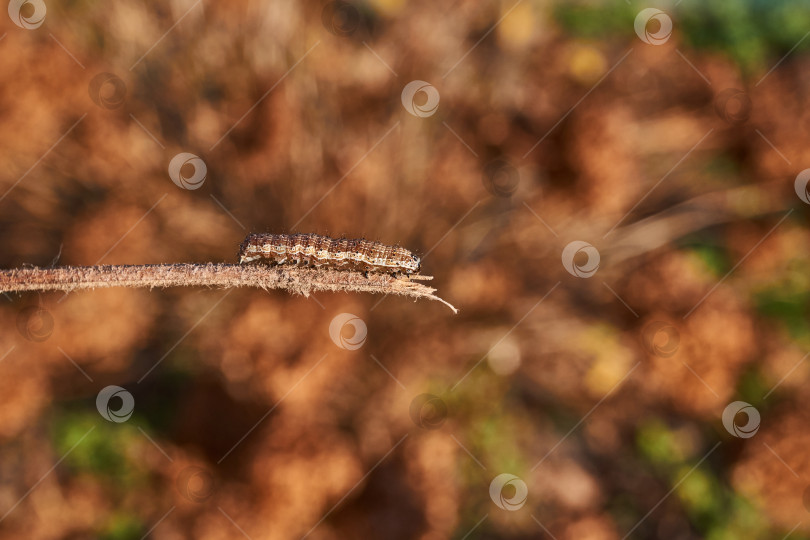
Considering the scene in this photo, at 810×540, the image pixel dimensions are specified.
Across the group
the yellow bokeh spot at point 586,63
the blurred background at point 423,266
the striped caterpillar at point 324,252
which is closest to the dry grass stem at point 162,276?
the striped caterpillar at point 324,252

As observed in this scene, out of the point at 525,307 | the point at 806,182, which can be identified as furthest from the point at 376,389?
the point at 806,182

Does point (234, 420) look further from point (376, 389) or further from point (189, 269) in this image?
point (189, 269)

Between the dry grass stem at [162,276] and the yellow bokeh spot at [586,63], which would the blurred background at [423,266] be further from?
the dry grass stem at [162,276]

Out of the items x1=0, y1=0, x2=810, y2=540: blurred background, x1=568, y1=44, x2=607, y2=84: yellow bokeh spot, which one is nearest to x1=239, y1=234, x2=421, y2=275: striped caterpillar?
x1=0, y1=0, x2=810, y2=540: blurred background

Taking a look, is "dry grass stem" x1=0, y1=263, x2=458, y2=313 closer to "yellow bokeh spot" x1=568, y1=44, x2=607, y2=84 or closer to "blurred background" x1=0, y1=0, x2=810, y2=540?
"blurred background" x1=0, y1=0, x2=810, y2=540

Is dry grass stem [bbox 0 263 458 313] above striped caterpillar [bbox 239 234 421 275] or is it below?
below

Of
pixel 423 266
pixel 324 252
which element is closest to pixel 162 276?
pixel 324 252
